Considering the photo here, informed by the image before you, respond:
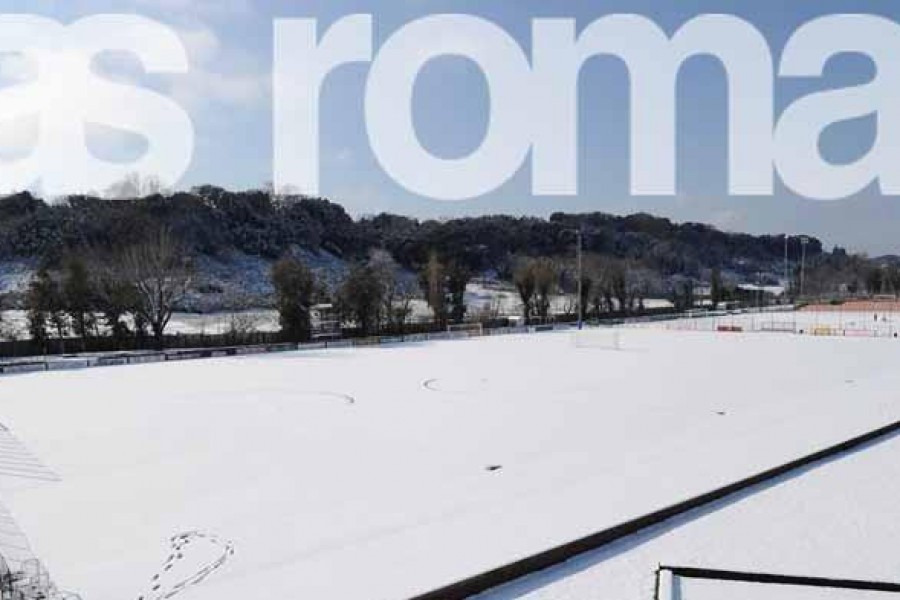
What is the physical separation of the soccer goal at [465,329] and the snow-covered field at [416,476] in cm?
1941

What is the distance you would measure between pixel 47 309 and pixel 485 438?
27.9 meters

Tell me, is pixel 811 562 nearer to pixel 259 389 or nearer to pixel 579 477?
pixel 579 477

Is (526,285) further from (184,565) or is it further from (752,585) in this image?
(184,565)

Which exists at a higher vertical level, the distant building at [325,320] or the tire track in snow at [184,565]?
the distant building at [325,320]

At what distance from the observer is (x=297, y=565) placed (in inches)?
285

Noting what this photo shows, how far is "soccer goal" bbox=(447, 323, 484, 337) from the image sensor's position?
42703mm

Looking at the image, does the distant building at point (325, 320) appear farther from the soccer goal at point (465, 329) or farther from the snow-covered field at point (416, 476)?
the snow-covered field at point (416, 476)

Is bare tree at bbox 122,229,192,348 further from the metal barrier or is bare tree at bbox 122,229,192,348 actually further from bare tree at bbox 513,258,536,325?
the metal barrier

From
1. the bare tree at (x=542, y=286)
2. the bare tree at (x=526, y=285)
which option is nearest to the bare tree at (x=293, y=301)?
the bare tree at (x=526, y=285)

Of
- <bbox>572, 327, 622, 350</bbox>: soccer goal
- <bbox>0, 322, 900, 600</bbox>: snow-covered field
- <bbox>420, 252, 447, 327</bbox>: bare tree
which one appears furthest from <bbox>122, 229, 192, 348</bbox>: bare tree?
<bbox>572, 327, 622, 350</bbox>: soccer goal

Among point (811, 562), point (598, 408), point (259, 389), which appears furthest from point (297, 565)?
point (259, 389)

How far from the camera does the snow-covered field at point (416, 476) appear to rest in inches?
292

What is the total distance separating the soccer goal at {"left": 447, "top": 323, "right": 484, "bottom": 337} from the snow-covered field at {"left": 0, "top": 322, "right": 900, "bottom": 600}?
63.7ft

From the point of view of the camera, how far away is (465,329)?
45.1 m
